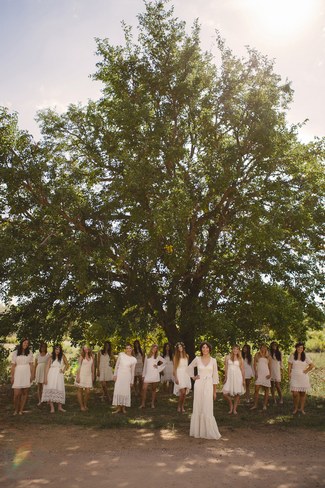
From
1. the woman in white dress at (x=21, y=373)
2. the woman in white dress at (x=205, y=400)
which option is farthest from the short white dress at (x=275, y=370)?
the woman in white dress at (x=21, y=373)

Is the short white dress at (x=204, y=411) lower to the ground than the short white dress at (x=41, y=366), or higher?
lower

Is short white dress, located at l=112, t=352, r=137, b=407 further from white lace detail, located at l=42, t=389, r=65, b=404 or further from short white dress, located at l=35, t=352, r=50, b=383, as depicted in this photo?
short white dress, located at l=35, t=352, r=50, b=383

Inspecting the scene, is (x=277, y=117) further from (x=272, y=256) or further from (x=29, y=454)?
(x=29, y=454)

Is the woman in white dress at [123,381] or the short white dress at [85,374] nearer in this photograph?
the woman in white dress at [123,381]

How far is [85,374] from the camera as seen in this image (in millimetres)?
13711

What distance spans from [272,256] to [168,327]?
5.09 m

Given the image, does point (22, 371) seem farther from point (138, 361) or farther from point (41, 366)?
point (138, 361)

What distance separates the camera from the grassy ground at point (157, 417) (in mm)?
11531

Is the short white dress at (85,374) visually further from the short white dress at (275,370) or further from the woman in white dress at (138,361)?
the short white dress at (275,370)

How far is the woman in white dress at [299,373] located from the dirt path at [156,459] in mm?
2204

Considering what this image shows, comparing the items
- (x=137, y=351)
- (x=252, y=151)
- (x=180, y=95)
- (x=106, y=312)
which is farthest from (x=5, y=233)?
(x=252, y=151)

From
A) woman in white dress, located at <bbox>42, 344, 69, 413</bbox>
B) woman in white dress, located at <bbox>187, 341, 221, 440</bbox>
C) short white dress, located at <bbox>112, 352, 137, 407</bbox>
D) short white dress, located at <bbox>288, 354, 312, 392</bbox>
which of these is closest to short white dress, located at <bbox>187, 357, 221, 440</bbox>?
woman in white dress, located at <bbox>187, 341, 221, 440</bbox>

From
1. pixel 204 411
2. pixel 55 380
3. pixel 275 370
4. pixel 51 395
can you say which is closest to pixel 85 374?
pixel 55 380

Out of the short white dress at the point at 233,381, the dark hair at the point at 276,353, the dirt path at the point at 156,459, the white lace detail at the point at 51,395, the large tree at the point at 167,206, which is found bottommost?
the dirt path at the point at 156,459
